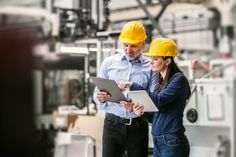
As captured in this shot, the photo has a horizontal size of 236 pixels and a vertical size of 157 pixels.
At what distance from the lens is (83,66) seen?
9.36ft

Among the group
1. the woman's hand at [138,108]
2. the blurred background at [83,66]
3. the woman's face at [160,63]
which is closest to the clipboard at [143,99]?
the woman's hand at [138,108]

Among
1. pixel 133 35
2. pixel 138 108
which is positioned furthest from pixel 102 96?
pixel 133 35

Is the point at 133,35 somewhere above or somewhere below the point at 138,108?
above

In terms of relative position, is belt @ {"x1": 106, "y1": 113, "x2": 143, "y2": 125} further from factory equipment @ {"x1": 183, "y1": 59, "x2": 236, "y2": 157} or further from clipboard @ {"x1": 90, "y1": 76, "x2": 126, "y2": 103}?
factory equipment @ {"x1": 183, "y1": 59, "x2": 236, "y2": 157}

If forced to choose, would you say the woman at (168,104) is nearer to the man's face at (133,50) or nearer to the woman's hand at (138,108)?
the woman's hand at (138,108)

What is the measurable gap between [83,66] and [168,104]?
117 centimetres

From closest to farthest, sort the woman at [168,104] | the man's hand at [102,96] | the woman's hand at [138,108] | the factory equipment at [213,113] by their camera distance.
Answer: the woman at [168,104] < the woman's hand at [138,108] < the man's hand at [102,96] < the factory equipment at [213,113]

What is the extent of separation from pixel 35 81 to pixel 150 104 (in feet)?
6.13

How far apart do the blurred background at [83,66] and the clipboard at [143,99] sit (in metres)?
0.42

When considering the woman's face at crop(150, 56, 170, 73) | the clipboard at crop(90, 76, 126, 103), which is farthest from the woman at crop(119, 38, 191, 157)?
the clipboard at crop(90, 76, 126, 103)

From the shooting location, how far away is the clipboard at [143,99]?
1833 mm

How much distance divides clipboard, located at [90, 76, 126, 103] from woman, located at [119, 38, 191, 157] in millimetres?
110

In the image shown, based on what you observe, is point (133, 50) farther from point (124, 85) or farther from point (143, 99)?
point (143, 99)

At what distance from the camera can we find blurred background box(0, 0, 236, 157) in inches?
86.3
